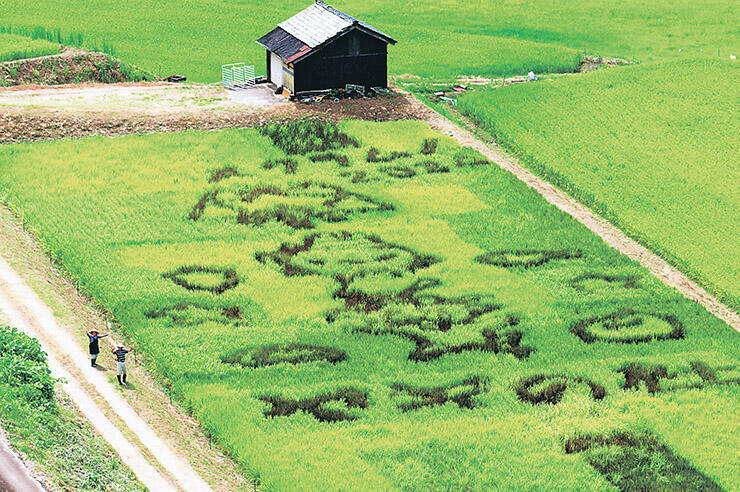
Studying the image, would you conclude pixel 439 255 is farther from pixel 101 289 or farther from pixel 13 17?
pixel 13 17

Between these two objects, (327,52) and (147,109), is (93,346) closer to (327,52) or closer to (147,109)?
(147,109)

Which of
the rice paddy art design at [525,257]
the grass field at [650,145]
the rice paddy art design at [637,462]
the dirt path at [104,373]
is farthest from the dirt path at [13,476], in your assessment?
the grass field at [650,145]

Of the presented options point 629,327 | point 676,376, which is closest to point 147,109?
point 629,327

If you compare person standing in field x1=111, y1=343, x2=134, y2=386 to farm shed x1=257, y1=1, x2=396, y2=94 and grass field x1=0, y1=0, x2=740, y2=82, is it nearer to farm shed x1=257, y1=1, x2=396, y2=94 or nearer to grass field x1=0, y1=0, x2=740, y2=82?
farm shed x1=257, y1=1, x2=396, y2=94

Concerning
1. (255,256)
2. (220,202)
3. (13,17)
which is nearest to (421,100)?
(220,202)

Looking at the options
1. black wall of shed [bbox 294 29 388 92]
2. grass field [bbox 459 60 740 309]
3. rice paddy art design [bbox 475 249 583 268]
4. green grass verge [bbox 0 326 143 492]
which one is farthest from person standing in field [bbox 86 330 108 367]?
black wall of shed [bbox 294 29 388 92]

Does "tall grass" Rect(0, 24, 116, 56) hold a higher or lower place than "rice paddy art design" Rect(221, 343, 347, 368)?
higher

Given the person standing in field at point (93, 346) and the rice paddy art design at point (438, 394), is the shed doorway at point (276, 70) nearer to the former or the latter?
the person standing in field at point (93, 346)
